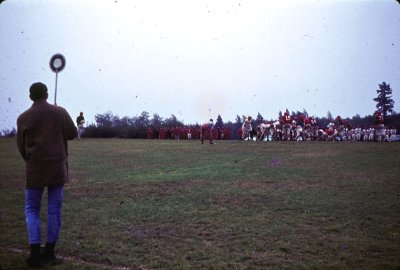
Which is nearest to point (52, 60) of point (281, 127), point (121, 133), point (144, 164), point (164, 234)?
point (144, 164)

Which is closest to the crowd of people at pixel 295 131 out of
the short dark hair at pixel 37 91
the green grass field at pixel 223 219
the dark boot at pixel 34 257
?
the green grass field at pixel 223 219

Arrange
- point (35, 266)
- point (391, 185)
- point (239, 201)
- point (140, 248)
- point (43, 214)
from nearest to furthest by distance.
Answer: point (35, 266) < point (140, 248) < point (43, 214) < point (239, 201) < point (391, 185)

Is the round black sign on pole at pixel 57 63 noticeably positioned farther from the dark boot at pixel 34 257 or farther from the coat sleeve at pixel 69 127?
the dark boot at pixel 34 257

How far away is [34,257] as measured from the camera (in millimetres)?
5234

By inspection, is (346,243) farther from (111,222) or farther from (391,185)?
(391,185)

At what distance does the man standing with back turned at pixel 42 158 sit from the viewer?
552 centimetres

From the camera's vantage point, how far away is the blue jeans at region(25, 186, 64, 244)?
17.7 ft

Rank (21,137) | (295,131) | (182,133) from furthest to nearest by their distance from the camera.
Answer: (182,133)
(295,131)
(21,137)

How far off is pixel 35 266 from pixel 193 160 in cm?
1225

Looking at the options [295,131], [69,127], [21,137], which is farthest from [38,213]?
[295,131]

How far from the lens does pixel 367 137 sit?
41906 millimetres

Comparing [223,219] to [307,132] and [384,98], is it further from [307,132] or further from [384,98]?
[384,98]

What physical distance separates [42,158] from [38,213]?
785mm

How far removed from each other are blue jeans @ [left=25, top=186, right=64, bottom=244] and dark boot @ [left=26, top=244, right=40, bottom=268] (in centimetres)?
7
